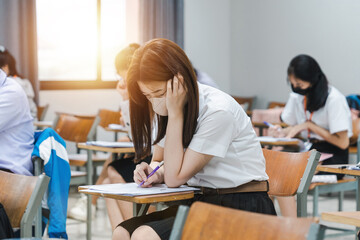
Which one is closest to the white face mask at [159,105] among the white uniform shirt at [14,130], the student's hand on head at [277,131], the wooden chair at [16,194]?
the wooden chair at [16,194]

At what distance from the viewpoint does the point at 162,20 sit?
7.15 metres

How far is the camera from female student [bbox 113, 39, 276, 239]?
200cm

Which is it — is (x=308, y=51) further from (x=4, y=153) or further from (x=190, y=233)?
(x=190, y=233)

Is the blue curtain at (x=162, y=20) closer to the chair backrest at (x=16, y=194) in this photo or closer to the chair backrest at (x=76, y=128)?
the chair backrest at (x=76, y=128)

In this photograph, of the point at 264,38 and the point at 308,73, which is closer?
the point at 308,73

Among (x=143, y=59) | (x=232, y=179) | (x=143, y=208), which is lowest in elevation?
(x=143, y=208)

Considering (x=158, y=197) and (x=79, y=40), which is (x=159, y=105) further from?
(x=79, y=40)

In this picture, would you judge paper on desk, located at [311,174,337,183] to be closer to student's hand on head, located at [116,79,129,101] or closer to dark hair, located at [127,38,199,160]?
student's hand on head, located at [116,79,129,101]

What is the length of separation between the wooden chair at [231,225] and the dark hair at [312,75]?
274 cm

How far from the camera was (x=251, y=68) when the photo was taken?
753 cm

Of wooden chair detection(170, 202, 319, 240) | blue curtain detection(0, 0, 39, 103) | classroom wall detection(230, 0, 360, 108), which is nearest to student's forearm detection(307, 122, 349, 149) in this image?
classroom wall detection(230, 0, 360, 108)

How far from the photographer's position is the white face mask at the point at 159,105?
213 cm

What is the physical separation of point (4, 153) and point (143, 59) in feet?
3.58

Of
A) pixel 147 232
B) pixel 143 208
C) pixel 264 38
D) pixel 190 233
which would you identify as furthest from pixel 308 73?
pixel 264 38
